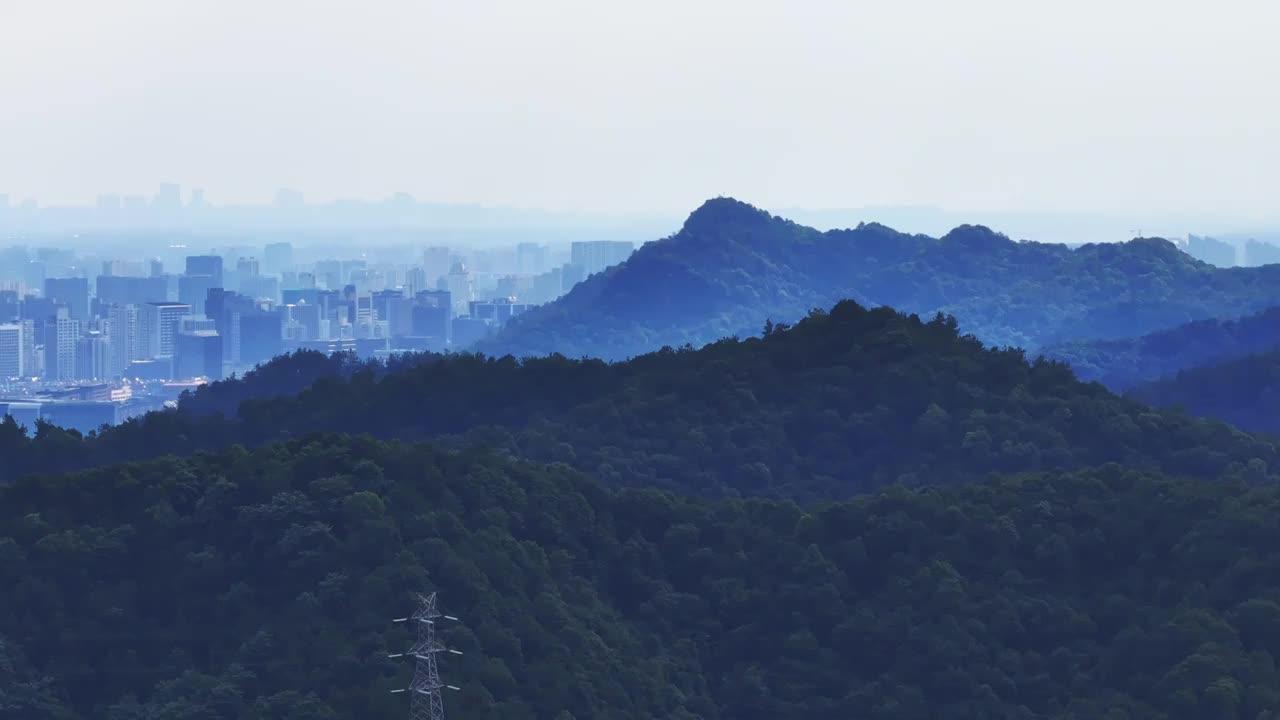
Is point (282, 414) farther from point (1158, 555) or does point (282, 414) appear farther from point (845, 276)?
point (845, 276)

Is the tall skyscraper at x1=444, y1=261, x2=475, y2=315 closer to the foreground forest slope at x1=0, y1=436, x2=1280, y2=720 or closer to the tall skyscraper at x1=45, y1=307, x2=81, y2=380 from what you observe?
the tall skyscraper at x1=45, y1=307, x2=81, y2=380

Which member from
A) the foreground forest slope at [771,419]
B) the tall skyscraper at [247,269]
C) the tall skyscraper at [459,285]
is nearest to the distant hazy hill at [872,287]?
the foreground forest slope at [771,419]

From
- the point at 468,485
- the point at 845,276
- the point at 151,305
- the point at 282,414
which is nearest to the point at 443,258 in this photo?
the point at 151,305

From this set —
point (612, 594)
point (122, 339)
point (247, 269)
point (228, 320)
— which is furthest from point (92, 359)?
point (612, 594)

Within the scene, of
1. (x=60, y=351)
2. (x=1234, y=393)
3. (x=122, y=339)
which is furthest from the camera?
(x=122, y=339)

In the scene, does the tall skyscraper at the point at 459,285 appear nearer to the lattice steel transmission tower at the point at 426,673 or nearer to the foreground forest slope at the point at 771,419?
the foreground forest slope at the point at 771,419

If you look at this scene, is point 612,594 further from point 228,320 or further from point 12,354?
point 228,320
